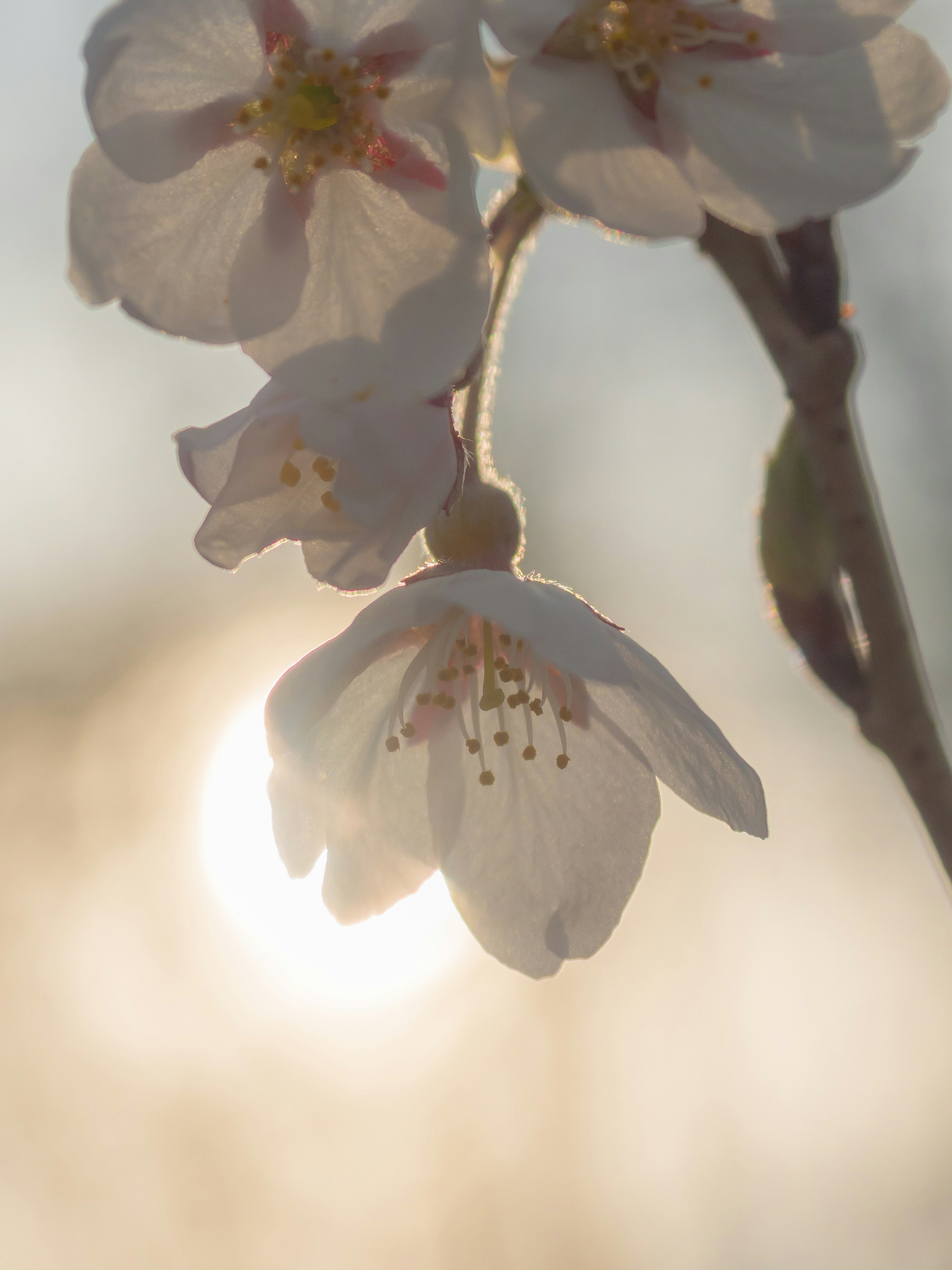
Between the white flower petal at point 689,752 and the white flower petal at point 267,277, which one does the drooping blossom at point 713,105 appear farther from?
the white flower petal at point 689,752

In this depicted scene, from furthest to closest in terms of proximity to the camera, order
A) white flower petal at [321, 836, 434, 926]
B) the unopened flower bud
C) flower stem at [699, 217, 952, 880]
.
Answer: white flower petal at [321, 836, 434, 926] < the unopened flower bud < flower stem at [699, 217, 952, 880]

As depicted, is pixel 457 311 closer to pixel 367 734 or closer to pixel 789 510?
pixel 789 510

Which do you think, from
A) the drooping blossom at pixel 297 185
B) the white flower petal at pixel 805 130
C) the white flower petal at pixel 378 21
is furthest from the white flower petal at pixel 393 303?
the white flower petal at pixel 805 130

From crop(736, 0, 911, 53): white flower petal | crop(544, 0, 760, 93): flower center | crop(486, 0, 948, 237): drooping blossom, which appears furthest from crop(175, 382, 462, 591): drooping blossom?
crop(736, 0, 911, 53): white flower petal

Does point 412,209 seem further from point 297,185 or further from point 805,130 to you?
point 805,130

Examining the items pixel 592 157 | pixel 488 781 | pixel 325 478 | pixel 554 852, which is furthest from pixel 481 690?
pixel 592 157

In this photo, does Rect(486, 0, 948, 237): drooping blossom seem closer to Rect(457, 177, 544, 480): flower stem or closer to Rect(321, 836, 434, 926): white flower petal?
Rect(457, 177, 544, 480): flower stem

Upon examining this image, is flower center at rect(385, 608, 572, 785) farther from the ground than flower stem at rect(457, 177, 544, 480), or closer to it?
closer to it

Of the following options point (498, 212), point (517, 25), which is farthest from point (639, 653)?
point (517, 25)
